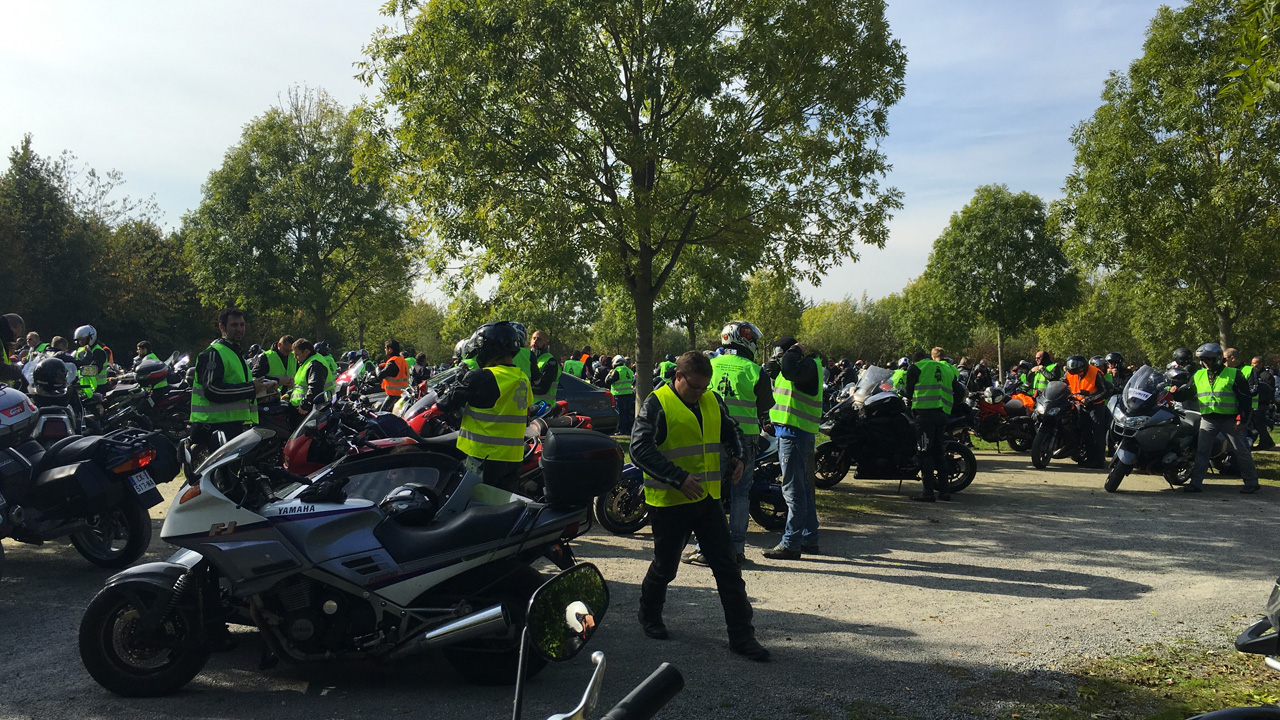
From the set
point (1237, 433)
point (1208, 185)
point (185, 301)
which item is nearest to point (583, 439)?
point (1237, 433)

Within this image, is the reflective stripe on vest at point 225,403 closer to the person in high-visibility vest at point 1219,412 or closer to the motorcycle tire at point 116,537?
the motorcycle tire at point 116,537

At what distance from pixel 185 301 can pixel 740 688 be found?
4116 cm

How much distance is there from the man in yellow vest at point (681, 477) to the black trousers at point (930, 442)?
5707 millimetres

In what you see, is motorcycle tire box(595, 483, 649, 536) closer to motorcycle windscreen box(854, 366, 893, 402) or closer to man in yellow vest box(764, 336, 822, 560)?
man in yellow vest box(764, 336, 822, 560)

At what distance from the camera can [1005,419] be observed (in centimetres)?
1545

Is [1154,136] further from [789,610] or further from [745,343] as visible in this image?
[789,610]

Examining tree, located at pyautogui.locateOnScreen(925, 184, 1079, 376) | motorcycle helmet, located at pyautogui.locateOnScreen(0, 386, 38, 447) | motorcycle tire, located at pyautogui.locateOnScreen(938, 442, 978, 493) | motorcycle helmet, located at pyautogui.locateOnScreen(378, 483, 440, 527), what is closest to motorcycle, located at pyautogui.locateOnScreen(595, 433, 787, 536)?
motorcycle tire, located at pyautogui.locateOnScreen(938, 442, 978, 493)

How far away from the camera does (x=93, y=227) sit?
Result: 3747cm

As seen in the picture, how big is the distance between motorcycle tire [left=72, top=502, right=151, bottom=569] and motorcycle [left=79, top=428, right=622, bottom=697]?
271 cm

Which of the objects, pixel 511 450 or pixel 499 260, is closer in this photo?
pixel 511 450

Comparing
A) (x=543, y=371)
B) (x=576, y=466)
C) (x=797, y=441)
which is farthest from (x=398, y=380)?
(x=576, y=466)

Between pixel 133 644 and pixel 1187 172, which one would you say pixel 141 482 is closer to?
pixel 133 644

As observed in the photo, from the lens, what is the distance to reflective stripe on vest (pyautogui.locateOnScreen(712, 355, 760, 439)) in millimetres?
7219

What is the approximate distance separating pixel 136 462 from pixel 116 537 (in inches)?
29.0
